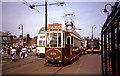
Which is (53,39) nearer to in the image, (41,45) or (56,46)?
(56,46)

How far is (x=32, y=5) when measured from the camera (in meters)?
17.0

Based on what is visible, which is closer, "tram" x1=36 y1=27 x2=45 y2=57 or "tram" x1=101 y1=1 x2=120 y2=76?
"tram" x1=101 y1=1 x2=120 y2=76

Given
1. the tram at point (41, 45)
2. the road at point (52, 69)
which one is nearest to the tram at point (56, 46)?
the road at point (52, 69)

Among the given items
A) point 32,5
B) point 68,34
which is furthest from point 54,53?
point 32,5

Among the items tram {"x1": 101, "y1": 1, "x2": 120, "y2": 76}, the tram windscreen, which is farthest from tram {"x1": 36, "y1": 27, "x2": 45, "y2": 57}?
tram {"x1": 101, "y1": 1, "x2": 120, "y2": 76}

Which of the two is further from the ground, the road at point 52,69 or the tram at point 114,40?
the tram at point 114,40

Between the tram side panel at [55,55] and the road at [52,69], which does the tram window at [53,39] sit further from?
the road at [52,69]

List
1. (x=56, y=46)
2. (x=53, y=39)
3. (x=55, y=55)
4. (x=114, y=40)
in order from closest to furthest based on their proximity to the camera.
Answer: (x=114, y=40) < (x=55, y=55) < (x=56, y=46) < (x=53, y=39)

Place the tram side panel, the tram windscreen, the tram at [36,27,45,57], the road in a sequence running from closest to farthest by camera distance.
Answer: the road < the tram side panel < the tram windscreen < the tram at [36,27,45,57]

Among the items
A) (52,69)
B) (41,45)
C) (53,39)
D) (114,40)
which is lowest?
(52,69)

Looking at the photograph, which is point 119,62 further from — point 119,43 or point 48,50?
point 48,50

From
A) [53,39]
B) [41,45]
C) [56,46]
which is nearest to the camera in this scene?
[56,46]

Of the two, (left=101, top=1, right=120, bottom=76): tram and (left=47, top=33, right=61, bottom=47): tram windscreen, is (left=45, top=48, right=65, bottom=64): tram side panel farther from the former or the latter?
(left=101, top=1, right=120, bottom=76): tram

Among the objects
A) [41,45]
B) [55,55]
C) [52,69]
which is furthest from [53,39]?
[41,45]
